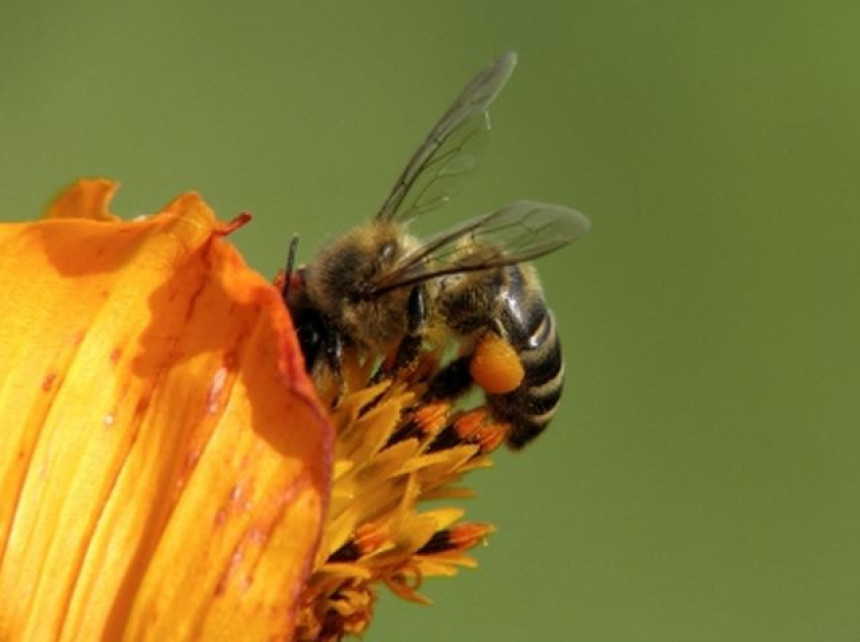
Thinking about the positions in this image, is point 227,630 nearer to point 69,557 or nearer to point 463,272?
point 69,557

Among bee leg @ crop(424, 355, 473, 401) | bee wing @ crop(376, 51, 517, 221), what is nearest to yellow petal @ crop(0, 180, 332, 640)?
bee leg @ crop(424, 355, 473, 401)

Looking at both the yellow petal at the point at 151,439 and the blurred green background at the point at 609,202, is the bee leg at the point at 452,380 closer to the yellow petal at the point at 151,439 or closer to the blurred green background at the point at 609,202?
the yellow petal at the point at 151,439

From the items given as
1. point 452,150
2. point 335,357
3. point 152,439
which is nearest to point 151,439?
point 152,439

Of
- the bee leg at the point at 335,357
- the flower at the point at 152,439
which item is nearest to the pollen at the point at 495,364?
the bee leg at the point at 335,357

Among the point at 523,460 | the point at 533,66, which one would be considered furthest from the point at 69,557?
the point at 533,66

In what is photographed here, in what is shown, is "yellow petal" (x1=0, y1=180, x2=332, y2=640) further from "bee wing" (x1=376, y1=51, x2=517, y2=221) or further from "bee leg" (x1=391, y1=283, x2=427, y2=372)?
"bee wing" (x1=376, y1=51, x2=517, y2=221)

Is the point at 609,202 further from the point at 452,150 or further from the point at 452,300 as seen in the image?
the point at 452,300
